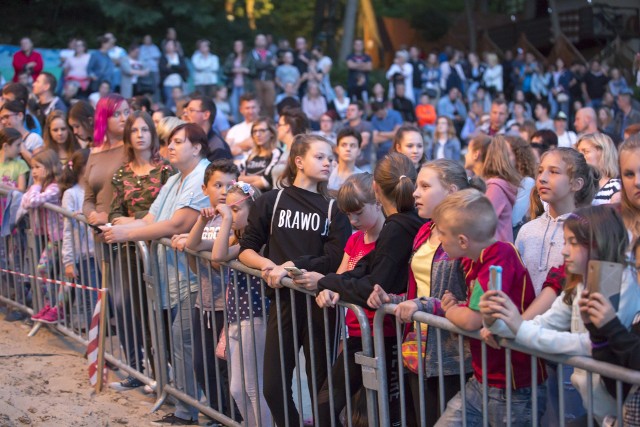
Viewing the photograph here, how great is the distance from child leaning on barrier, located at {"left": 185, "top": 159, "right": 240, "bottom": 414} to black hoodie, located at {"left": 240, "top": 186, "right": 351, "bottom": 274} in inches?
19.7

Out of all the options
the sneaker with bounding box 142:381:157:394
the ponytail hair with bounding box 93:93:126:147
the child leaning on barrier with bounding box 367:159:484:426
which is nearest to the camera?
the child leaning on barrier with bounding box 367:159:484:426

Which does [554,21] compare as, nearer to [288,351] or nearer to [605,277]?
[288,351]

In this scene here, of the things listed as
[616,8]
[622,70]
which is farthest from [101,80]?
[616,8]

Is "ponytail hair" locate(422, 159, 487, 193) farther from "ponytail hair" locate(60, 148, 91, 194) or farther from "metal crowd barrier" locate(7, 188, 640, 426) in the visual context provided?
"ponytail hair" locate(60, 148, 91, 194)

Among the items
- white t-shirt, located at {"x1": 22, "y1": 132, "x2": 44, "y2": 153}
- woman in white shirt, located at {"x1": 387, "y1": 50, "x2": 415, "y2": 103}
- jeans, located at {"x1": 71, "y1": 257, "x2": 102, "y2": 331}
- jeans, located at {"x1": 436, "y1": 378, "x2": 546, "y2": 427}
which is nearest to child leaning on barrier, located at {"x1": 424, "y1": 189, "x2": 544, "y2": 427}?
jeans, located at {"x1": 436, "y1": 378, "x2": 546, "y2": 427}

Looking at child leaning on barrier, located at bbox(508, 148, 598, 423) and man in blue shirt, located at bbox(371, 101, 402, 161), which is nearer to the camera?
child leaning on barrier, located at bbox(508, 148, 598, 423)

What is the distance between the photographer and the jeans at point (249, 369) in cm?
617

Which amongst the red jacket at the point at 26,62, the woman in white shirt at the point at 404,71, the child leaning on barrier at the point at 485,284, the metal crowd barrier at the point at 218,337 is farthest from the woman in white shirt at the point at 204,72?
the child leaning on barrier at the point at 485,284

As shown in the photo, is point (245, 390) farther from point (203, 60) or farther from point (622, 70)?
point (622, 70)

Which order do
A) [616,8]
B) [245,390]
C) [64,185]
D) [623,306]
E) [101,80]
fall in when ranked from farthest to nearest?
[616,8] < [101,80] < [64,185] < [245,390] < [623,306]

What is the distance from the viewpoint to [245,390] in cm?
620

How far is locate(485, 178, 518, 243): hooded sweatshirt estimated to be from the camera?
6931mm

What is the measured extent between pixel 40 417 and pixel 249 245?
7.14ft

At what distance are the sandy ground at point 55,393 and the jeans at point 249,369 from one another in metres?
1.07
